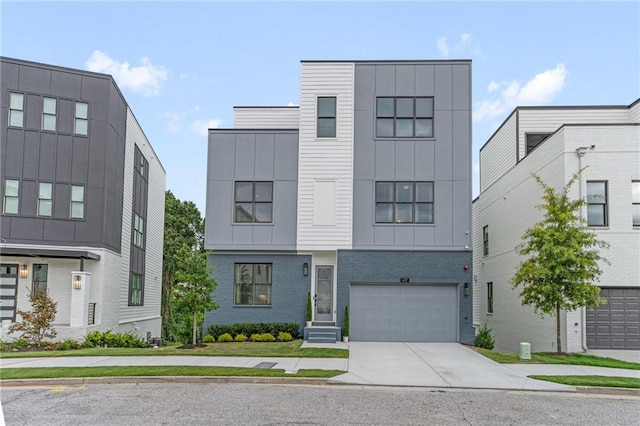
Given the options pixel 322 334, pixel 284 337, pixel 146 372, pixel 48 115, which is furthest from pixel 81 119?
pixel 146 372

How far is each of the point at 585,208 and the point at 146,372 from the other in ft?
46.0

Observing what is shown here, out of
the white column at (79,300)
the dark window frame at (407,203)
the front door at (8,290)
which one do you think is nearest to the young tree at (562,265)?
the dark window frame at (407,203)

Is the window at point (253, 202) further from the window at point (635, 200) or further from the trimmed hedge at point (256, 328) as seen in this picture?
the window at point (635, 200)

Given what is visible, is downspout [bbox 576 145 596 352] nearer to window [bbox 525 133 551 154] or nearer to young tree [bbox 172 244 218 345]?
window [bbox 525 133 551 154]

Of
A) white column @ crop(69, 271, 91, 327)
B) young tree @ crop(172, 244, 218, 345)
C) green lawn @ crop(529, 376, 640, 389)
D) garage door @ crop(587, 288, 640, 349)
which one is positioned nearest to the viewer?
green lawn @ crop(529, 376, 640, 389)

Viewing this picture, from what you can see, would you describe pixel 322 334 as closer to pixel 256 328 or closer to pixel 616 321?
pixel 256 328

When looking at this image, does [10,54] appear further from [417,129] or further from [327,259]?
[417,129]

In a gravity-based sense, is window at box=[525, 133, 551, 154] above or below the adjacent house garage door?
above

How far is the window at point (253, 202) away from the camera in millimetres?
19406

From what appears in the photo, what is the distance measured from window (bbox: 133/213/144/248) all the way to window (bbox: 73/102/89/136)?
6278 millimetres

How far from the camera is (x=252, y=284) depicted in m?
19.3

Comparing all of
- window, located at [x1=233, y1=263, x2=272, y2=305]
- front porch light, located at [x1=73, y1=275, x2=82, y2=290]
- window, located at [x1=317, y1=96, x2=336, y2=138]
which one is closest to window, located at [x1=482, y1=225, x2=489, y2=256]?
window, located at [x1=317, y1=96, x2=336, y2=138]

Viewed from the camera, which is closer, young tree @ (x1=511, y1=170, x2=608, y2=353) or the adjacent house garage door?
young tree @ (x1=511, y1=170, x2=608, y2=353)

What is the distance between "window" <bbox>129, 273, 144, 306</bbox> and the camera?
24672mm
